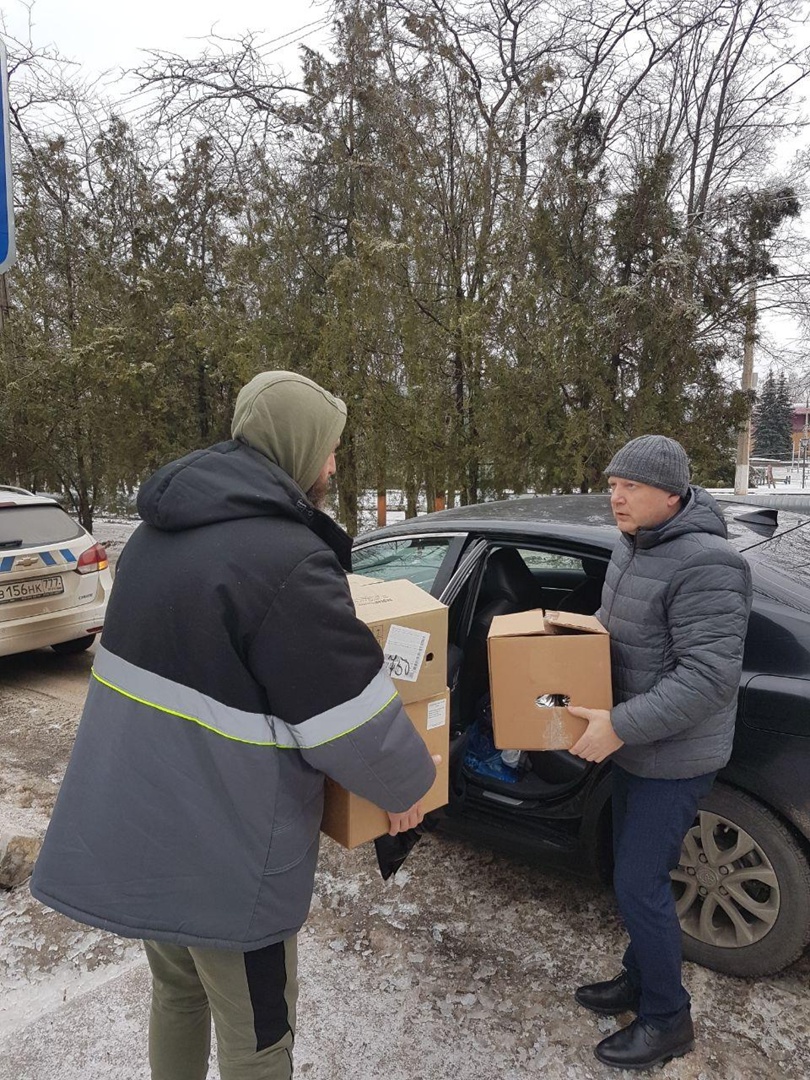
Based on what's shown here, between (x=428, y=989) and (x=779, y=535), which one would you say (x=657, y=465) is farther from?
(x=428, y=989)

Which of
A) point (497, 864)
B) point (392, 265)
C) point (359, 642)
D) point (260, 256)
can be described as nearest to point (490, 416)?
point (392, 265)

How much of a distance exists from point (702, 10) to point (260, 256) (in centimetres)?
736

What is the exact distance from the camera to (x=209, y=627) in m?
1.32

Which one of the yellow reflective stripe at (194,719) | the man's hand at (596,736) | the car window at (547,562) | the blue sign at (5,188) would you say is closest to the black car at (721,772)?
the car window at (547,562)

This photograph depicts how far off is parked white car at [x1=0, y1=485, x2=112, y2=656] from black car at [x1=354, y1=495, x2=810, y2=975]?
296 cm

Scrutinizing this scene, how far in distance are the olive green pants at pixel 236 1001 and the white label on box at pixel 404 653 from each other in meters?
0.63

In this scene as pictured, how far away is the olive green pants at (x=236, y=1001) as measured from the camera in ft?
4.82

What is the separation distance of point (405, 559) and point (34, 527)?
342 centimetres

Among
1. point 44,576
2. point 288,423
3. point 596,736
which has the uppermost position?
point 288,423

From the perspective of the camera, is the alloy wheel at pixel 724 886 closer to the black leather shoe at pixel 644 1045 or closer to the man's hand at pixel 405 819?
the black leather shoe at pixel 644 1045

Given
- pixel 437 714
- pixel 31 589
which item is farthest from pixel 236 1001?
pixel 31 589

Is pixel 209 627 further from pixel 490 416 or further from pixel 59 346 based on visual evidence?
pixel 59 346

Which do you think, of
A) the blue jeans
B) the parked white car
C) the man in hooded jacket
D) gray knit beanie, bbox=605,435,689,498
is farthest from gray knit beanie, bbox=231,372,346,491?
the parked white car

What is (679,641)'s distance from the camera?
1840mm
